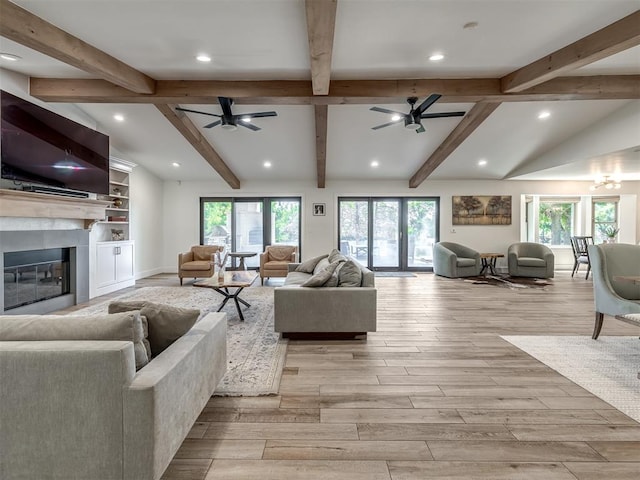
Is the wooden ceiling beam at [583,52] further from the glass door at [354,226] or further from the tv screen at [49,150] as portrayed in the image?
the tv screen at [49,150]

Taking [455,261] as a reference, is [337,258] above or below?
above

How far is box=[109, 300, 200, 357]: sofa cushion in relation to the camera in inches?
66.0

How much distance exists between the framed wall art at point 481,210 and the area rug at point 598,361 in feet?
17.4

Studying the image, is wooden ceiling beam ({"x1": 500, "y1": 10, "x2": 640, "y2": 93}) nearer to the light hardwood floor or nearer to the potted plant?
the light hardwood floor

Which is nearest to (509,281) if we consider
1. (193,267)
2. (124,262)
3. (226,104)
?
(226,104)

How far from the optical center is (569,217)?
838cm

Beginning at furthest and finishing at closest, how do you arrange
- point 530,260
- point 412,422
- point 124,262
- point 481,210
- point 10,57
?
point 481,210 → point 530,260 → point 124,262 → point 10,57 → point 412,422

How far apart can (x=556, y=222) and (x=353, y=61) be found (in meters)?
7.86

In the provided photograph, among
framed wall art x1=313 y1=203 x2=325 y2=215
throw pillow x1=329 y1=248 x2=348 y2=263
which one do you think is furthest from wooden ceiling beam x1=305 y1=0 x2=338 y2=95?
framed wall art x1=313 y1=203 x2=325 y2=215

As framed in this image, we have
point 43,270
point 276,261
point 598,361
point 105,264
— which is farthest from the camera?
point 276,261

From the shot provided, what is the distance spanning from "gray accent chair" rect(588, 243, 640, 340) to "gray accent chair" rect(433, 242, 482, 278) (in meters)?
3.86

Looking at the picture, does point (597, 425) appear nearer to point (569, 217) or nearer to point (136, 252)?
point (136, 252)

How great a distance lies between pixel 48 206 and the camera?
161 inches

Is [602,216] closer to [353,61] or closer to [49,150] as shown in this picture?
[353,61]
